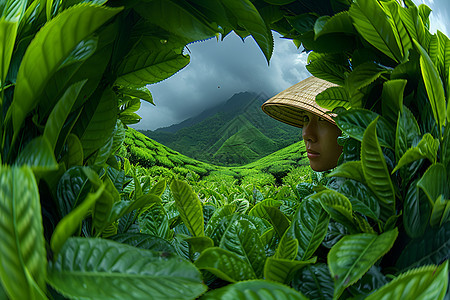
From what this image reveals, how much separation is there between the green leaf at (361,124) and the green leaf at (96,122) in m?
0.37

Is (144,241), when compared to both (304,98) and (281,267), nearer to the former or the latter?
(281,267)

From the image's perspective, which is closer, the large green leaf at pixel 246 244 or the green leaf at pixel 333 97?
the large green leaf at pixel 246 244

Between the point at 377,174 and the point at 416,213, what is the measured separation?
71 mm

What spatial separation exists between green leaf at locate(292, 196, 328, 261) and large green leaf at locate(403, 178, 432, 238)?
11 centimetres

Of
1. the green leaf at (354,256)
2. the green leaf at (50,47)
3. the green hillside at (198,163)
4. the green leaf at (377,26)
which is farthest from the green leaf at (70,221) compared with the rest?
the green hillside at (198,163)

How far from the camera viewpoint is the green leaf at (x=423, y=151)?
1.24 ft

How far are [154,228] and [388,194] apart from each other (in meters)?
0.43

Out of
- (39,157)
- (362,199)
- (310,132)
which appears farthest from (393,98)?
(310,132)

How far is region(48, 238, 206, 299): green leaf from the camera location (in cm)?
22

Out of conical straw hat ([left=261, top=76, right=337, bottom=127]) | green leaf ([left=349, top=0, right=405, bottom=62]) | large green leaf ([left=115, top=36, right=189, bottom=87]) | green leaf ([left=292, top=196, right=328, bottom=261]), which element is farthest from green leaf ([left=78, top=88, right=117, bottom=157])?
conical straw hat ([left=261, top=76, right=337, bottom=127])

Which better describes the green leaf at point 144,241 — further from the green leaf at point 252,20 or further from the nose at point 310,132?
→ the nose at point 310,132

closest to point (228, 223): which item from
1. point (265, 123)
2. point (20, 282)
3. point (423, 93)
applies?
point (20, 282)

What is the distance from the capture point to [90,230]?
39 cm

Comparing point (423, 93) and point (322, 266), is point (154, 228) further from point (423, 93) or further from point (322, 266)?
point (423, 93)
